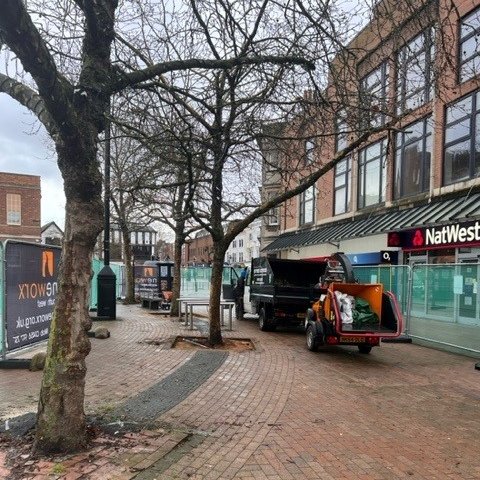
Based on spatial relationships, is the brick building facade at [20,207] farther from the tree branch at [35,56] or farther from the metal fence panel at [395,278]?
the tree branch at [35,56]

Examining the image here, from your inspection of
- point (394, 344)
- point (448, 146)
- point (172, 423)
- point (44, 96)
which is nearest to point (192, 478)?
point (172, 423)

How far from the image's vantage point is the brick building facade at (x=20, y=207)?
40.0 m

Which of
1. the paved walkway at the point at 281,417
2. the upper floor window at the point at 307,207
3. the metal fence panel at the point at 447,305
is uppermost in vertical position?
the upper floor window at the point at 307,207

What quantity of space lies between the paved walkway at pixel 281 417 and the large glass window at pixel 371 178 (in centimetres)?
1309

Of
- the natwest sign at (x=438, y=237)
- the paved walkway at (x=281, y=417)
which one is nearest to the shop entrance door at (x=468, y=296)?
the paved walkway at (x=281, y=417)

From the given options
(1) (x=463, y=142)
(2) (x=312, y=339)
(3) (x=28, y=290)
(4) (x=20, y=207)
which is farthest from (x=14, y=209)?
(2) (x=312, y=339)

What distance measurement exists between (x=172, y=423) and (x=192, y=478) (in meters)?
1.32

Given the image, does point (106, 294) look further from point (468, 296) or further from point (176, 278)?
point (468, 296)

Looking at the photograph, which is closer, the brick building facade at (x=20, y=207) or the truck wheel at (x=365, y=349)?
the truck wheel at (x=365, y=349)

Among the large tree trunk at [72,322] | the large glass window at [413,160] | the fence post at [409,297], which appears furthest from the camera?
the large glass window at [413,160]

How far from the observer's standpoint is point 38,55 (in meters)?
3.79

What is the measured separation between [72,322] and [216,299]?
6.61 metres

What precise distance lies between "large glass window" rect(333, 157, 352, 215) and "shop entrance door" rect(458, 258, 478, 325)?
572 inches

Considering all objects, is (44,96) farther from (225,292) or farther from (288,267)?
(225,292)
